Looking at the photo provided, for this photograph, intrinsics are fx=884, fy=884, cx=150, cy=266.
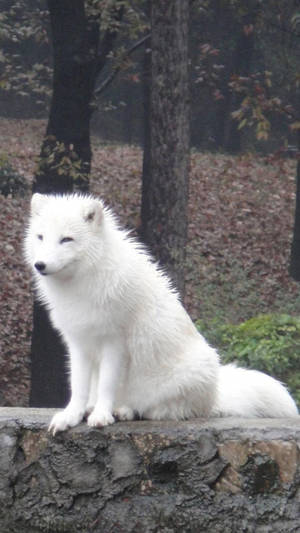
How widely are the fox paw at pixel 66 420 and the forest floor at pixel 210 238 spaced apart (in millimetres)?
4399

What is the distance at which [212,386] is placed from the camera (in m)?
5.18

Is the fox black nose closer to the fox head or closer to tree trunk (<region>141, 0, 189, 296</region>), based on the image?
the fox head

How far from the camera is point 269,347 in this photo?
24.9 ft

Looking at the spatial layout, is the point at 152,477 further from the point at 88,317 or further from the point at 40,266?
the point at 40,266

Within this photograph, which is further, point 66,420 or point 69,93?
point 69,93

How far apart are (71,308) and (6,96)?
25.8m

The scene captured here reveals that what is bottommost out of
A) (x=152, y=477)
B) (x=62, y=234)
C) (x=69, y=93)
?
(x=152, y=477)

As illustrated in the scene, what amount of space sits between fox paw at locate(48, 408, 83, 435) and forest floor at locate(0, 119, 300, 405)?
4399 millimetres

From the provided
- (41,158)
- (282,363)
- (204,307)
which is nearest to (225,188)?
(204,307)

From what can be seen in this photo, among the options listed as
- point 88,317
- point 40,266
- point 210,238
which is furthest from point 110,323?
point 210,238

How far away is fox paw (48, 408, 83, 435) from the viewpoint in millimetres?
5109

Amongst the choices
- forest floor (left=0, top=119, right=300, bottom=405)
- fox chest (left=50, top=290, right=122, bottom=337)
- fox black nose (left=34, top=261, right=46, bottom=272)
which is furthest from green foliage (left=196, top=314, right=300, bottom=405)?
fox black nose (left=34, top=261, right=46, bottom=272)

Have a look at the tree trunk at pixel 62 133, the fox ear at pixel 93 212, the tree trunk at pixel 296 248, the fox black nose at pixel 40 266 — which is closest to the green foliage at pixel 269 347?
the tree trunk at pixel 62 133

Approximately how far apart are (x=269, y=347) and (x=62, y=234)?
3359 millimetres
